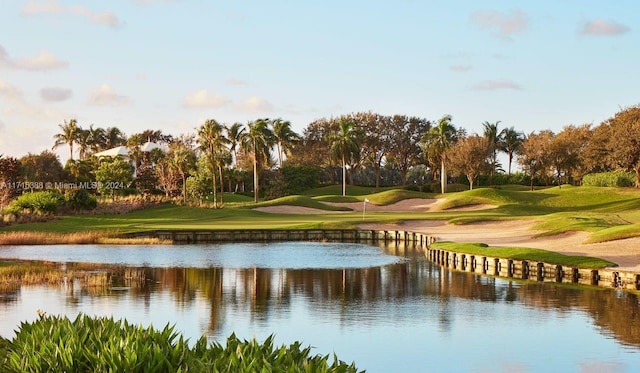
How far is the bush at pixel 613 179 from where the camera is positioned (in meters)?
89.8

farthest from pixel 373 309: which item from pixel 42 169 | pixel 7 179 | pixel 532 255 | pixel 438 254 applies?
pixel 42 169

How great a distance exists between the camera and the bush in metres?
89.8

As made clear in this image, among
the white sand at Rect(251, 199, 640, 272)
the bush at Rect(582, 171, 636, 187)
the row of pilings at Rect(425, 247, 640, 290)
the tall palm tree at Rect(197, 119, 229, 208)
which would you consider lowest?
the row of pilings at Rect(425, 247, 640, 290)

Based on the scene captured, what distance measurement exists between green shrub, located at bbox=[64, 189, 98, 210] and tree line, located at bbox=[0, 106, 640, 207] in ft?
19.7

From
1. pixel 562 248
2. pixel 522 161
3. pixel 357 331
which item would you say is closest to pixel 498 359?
pixel 357 331

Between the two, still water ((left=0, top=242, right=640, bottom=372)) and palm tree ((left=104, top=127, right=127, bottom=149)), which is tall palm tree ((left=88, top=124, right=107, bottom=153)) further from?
still water ((left=0, top=242, right=640, bottom=372))

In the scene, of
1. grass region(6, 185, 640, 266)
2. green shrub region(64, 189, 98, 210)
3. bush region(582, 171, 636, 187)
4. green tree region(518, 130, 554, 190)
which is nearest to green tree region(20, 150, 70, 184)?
grass region(6, 185, 640, 266)

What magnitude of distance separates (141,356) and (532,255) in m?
33.0

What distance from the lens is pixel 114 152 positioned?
138 metres

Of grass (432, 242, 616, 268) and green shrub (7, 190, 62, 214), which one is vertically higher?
green shrub (7, 190, 62, 214)

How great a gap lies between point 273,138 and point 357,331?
90.2 m

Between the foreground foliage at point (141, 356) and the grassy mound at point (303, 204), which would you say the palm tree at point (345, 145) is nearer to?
the grassy mound at point (303, 204)

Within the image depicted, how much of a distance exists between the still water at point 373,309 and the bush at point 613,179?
51992mm

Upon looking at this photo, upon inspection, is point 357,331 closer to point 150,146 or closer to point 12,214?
point 12,214
